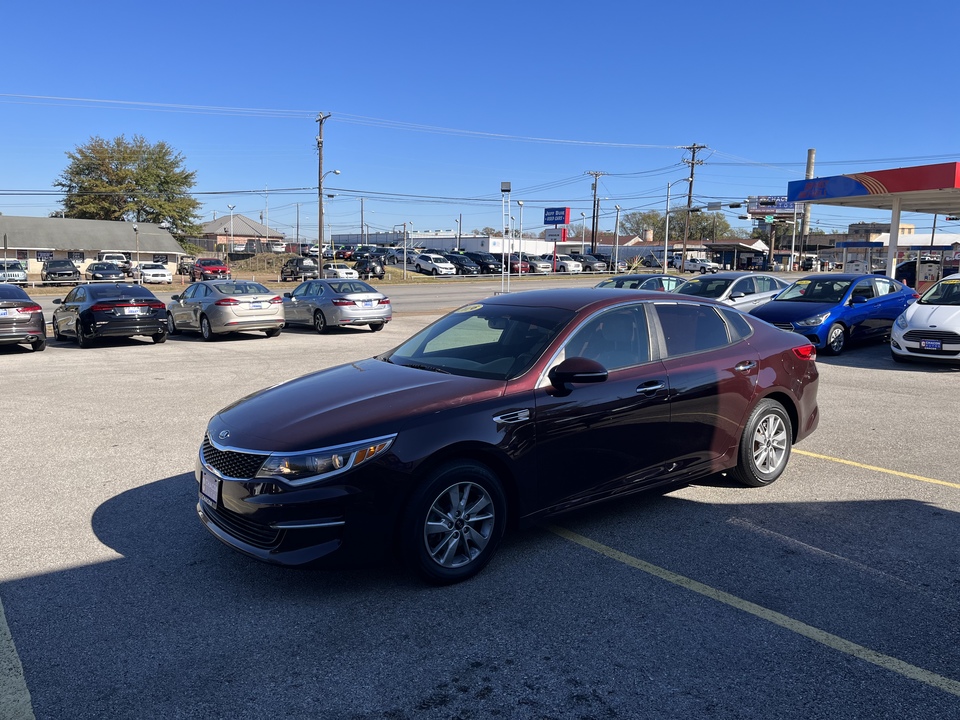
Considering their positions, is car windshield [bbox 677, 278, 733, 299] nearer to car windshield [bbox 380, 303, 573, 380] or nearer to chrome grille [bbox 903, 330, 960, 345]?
chrome grille [bbox 903, 330, 960, 345]

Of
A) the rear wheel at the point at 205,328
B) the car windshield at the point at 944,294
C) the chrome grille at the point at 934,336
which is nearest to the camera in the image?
Result: the chrome grille at the point at 934,336

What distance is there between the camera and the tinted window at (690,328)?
17.6 feet

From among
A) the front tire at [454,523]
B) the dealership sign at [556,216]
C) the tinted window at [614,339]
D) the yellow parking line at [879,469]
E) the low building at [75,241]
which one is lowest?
the yellow parking line at [879,469]

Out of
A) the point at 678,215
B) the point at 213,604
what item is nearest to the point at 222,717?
the point at 213,604

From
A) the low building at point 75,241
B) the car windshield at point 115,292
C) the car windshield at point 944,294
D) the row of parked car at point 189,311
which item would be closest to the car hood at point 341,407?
the car windshield at point 944,294

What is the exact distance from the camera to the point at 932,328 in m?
12.3

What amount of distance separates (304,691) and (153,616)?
44.2 inches

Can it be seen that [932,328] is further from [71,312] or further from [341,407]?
[71,312]

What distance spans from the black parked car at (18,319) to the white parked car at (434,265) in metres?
46.2

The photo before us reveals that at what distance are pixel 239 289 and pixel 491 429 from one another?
50.8 feet

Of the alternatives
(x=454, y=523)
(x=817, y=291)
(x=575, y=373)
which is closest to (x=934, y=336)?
(x=817, y=291)

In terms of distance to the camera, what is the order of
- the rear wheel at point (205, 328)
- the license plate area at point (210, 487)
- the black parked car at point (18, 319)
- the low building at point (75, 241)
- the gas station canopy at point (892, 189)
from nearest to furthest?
the license plate area at point (210, 487)
the black parked car at point (18, 319)
the rear wheel at point (205, 328)
the gas station canopy at point (892, 189)
the low building at point (75, 241)

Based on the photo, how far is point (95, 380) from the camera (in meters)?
11.3

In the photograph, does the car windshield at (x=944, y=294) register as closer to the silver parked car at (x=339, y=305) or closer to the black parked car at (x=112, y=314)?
the silver parked car at (x=339, y=305)
